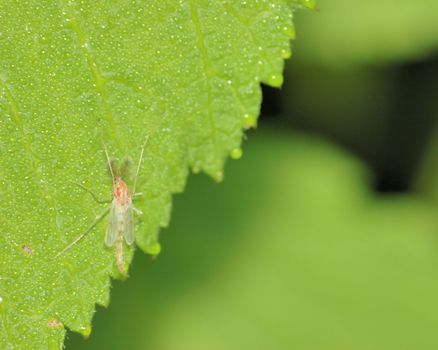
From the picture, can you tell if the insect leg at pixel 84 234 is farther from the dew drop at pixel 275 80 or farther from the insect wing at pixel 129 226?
the dew drop at pixel 275 80

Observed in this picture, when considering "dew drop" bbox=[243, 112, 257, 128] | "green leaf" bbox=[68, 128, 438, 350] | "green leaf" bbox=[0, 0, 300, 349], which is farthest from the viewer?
"green leaf" bbox=[68, 128, 438, 350]

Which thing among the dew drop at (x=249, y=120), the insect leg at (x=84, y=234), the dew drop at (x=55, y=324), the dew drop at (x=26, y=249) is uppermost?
the dew drop at (x=249, y=120)

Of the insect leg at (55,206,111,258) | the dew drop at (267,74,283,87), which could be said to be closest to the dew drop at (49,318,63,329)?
the insect leg at (55,206,111,258)

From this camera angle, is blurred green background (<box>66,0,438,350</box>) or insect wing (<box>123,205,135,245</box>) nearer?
insect wing (<box>123,205,135,245</box>)

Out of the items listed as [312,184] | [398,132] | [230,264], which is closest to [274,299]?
[230,264]

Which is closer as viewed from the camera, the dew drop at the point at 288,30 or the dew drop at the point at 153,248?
the dew drop at the point at 288,30

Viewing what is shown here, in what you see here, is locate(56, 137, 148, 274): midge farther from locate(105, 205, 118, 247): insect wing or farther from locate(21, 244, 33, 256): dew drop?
locate(21, 244, 33, 256): dew drop

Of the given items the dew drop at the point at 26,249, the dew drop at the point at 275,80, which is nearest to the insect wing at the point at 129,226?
the dew drop at the point at 26,249

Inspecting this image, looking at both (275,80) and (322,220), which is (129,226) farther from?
(322,220)
